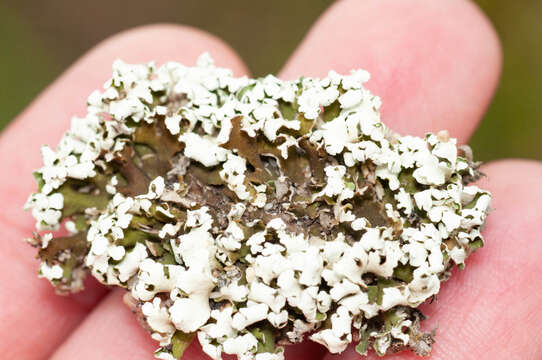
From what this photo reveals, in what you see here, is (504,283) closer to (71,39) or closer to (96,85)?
(96,85)

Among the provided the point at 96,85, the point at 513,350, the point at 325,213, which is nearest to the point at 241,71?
the point at 96,85

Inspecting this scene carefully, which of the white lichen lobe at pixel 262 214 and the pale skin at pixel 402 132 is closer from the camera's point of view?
the white lichen lobe at pixel 262 214

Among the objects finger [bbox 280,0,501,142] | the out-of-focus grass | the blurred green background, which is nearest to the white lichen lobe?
finger [bbox 280,0,501,142]

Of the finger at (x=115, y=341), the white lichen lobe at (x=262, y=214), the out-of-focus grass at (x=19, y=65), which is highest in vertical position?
the white lichen lobe at (x=262, y=214)

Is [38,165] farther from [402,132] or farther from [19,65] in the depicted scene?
[19,65]

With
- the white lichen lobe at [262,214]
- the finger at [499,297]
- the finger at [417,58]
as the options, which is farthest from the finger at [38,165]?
the finger at [499,297]

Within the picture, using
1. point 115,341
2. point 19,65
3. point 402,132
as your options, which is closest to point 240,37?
point 19,65

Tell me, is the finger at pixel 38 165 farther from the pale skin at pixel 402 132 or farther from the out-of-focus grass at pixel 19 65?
the out-of-focus grass at pixel 19 65
